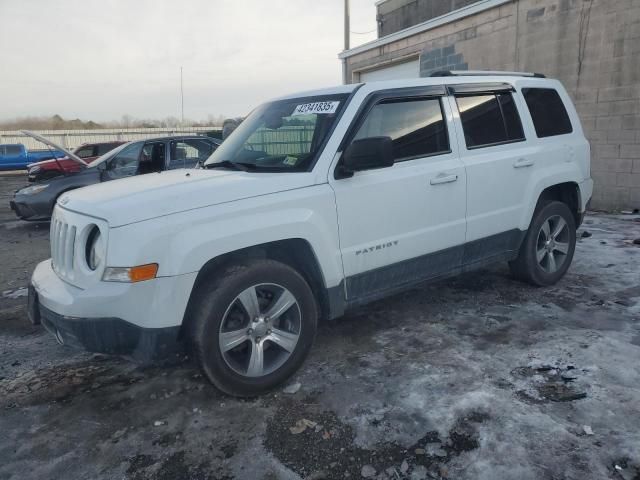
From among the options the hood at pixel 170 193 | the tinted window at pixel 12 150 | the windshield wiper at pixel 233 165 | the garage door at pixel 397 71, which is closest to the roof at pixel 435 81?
the windshield wiper at pixel 233 165

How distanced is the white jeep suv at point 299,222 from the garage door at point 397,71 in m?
9.45

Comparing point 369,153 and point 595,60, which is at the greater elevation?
point 595,60

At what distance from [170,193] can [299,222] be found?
2.60 feet

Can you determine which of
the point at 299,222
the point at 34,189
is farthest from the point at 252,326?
the point at 34,189

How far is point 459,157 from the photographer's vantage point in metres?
3.88

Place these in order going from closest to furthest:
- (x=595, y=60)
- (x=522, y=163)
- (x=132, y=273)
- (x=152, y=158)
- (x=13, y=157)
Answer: (x=132, y=273) < (x=522, y=163) < (x=595, y=60) < (x=152, y=158) < (x=13, y=157)

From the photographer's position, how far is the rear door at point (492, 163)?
13.0 ft

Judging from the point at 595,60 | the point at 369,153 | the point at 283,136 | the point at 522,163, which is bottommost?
the point at 522,163

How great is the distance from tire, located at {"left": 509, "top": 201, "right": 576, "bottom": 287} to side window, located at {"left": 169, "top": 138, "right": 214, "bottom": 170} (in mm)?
5989

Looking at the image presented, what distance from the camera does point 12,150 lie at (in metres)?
24.2

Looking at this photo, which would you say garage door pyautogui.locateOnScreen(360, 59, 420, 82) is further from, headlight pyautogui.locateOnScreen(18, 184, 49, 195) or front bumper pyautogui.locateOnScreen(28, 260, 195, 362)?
front bumper pyautogui.locateOnScreen(28, 260, 195, 362)

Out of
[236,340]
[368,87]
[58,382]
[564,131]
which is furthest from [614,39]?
[58,382]

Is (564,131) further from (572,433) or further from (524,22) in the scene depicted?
(524,22)

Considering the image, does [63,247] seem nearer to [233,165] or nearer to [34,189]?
[233,165]
